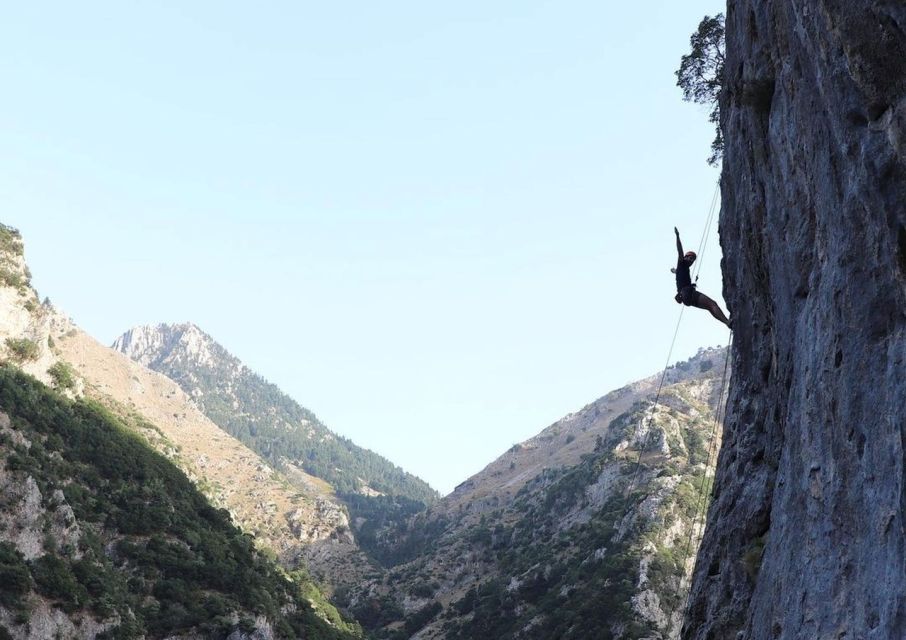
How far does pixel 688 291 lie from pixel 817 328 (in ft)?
26.3

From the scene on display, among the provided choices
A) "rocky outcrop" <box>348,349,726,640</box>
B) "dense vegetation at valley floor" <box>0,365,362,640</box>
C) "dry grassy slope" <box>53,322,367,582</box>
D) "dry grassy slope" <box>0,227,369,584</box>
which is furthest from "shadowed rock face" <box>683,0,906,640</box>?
"dry grassy slope" <box>53,322,367,582</box>

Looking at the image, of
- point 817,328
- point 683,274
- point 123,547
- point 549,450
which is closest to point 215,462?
point 549,450

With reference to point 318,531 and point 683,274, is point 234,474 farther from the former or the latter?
point 683,274

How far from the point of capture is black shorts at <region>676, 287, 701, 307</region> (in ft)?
67.4

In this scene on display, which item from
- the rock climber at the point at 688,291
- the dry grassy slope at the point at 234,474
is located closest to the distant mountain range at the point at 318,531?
the dry grassy slope at the point at 234,474

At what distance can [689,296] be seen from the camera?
2069 cm

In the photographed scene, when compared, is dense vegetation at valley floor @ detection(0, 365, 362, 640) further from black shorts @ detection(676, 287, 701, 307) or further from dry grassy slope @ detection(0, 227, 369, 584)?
black shorts @ detection(676, 287, 701, 307)

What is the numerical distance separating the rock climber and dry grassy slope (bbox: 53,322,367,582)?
78660mm

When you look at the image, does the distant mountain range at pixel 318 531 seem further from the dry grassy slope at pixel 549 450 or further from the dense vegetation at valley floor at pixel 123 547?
the dry grassy slope at pixel 549 450

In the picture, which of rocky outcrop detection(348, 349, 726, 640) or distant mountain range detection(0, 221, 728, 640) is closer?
distant mountain range detection(0, 221, 728, 640)

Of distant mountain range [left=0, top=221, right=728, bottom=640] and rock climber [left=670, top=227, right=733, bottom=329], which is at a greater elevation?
rock climber [left=670, top=227, right=733, bottom=329]

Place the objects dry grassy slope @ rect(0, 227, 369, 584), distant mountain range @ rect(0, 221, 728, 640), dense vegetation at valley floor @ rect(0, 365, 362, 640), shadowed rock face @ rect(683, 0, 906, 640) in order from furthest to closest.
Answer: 1. dry grassy slope @ rect(0, 227, 369, 584)
2. distant mountain range @ rect(0, 221, 728, 640)
3. dense vegetation at valley floor @ rect(0, 365, 362, 640)
4. shadowed rock face @ rect(683, 0, 906, 640)

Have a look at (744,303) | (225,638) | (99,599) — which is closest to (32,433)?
(99,599)

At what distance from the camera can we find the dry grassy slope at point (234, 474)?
110188 mm
